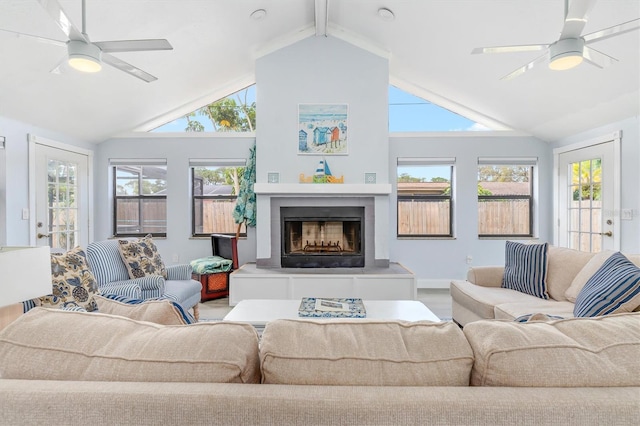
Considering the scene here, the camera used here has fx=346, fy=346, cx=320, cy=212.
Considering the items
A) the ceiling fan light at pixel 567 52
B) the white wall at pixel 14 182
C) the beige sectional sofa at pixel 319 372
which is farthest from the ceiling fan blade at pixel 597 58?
the white wall at pixel 14 182

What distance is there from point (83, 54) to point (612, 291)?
3091 mm

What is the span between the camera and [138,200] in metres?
4.89

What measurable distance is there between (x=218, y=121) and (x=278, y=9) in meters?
1.86

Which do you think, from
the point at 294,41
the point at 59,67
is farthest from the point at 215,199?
the point at 59,67

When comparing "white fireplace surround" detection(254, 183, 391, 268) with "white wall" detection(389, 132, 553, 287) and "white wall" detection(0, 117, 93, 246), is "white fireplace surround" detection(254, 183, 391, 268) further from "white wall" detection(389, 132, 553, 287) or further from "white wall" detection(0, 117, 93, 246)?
"white wall" detection(0, 117, 93, 246)

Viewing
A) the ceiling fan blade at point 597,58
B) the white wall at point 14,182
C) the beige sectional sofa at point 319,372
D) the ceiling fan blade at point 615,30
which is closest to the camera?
the beige sectional sofa at point 319,372

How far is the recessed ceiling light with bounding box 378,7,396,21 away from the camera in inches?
131

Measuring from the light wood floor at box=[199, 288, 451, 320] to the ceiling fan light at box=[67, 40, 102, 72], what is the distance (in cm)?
236

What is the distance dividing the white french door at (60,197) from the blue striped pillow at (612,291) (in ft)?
13.7

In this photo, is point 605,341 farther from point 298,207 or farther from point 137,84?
point 137,84

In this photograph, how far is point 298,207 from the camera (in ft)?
13.7

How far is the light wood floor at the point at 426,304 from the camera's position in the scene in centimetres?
349

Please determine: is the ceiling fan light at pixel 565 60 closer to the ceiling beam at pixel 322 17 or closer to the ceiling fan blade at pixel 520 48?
the ceiling fan blade at pixel 520 48

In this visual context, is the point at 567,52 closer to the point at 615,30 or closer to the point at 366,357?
the point at 615,30
